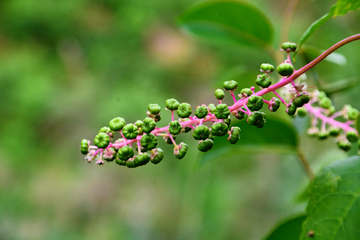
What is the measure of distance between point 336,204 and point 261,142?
559 mm

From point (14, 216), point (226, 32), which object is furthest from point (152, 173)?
point (226, 32)

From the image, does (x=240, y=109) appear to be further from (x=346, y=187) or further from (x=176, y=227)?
(x=176, y=227)

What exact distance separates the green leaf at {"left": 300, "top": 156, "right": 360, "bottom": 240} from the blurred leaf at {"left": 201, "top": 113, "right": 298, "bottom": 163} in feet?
1.45

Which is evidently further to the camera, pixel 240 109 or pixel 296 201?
pixel 296 201

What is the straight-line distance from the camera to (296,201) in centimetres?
132

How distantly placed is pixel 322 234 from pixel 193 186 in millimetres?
2939

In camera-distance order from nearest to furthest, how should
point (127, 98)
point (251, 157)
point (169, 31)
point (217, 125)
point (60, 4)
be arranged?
point (217, 125) → point (251, 157) → point (127, 98) → point (60, 4) → point (169, 31)

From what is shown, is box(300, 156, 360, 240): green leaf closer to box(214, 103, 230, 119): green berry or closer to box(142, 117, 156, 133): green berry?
box(214, 103, 230, 119): green berry

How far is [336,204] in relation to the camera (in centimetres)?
73

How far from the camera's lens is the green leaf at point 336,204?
0.71 meters

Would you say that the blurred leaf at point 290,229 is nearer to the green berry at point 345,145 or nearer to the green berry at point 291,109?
the green berry at point 345,145

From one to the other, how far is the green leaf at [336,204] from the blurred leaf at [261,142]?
1.45 feet

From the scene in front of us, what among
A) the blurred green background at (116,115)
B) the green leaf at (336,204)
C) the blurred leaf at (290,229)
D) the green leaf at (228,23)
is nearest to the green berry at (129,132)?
the green leaf at (336,204)

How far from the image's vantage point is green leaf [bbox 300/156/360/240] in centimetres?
71
